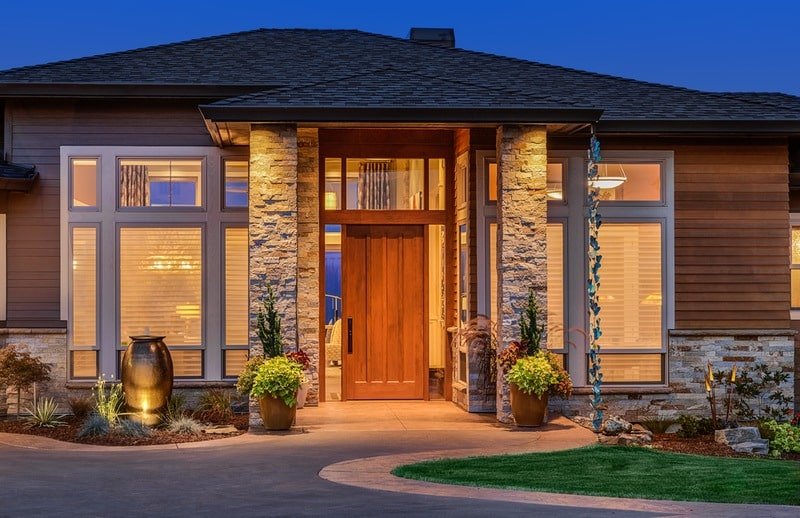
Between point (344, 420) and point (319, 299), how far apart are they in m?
2.32

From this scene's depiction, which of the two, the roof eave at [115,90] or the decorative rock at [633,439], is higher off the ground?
the roof eave at [115,90]

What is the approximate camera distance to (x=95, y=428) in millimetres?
12625

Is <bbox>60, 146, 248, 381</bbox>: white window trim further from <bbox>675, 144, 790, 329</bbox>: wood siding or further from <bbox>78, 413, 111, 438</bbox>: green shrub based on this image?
<bbox>675, 144, 790, 329</bbox>: wood siding

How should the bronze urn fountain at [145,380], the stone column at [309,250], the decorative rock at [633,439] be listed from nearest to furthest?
the decorative rock at [633,439] → the bronze urn fountain at [145,380] → the stone column at [309,250]

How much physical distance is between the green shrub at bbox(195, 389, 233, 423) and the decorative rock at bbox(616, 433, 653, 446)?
507 cm

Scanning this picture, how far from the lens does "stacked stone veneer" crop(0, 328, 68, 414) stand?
14.7 metres

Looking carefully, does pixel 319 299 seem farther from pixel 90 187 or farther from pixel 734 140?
pixel 734 140

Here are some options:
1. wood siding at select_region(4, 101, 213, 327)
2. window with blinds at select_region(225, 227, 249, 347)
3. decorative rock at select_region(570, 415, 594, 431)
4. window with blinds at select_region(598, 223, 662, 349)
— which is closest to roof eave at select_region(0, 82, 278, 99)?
wood siding at select_region(4, 101, 213, 327)

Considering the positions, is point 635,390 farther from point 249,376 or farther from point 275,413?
point 249,376

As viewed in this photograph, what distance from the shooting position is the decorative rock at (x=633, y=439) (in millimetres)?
12039

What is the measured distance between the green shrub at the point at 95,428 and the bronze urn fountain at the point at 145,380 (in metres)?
0.67

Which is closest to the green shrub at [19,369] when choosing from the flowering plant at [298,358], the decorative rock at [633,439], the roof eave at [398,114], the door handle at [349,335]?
the flowering plant at [298,358]

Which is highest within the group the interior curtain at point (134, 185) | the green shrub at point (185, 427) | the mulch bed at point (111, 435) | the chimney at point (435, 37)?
the chimney at point (435, 37)

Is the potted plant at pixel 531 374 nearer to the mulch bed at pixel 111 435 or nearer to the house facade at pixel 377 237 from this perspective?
the house facade at pixel 377 237
